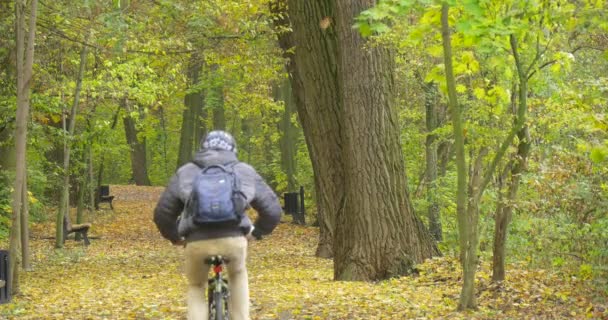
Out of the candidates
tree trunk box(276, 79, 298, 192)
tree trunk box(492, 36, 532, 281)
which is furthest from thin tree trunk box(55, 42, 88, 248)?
tree trunk box(492, 36, 532, 281)

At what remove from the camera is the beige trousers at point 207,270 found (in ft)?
18.2

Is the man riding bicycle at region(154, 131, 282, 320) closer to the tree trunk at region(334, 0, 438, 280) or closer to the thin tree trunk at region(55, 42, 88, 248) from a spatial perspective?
the tree trunk at region(334, 0, 438, 280)

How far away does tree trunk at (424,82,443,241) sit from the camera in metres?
20.2

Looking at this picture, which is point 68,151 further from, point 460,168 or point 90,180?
point 460,168

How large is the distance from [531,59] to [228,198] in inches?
191

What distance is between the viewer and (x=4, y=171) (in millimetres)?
19328

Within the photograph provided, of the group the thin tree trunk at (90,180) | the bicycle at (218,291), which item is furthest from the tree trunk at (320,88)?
the thin tree trunk at (90,180)

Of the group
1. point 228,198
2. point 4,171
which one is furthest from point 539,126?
point 4,171

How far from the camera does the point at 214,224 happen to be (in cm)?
546

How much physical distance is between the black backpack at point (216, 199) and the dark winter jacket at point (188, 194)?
2.6 inches

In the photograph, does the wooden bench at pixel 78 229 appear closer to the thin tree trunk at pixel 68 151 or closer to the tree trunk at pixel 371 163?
the thin tree trunk at pixel 68 151

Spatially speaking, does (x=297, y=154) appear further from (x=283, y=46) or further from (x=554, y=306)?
(x=554, y=306)

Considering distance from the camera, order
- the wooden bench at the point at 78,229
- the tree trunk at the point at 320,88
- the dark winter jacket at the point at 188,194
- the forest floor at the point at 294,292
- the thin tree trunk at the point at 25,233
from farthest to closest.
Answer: the wooden bench at the point at 78,229, the thin tree trunk at the point at 25,233, the tree trunk at the point at 320,88, the forest floor at the point at 294,292, the dark winter jacket at the point at 188,194

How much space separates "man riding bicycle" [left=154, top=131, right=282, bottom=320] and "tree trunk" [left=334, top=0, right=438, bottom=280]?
6990mm
